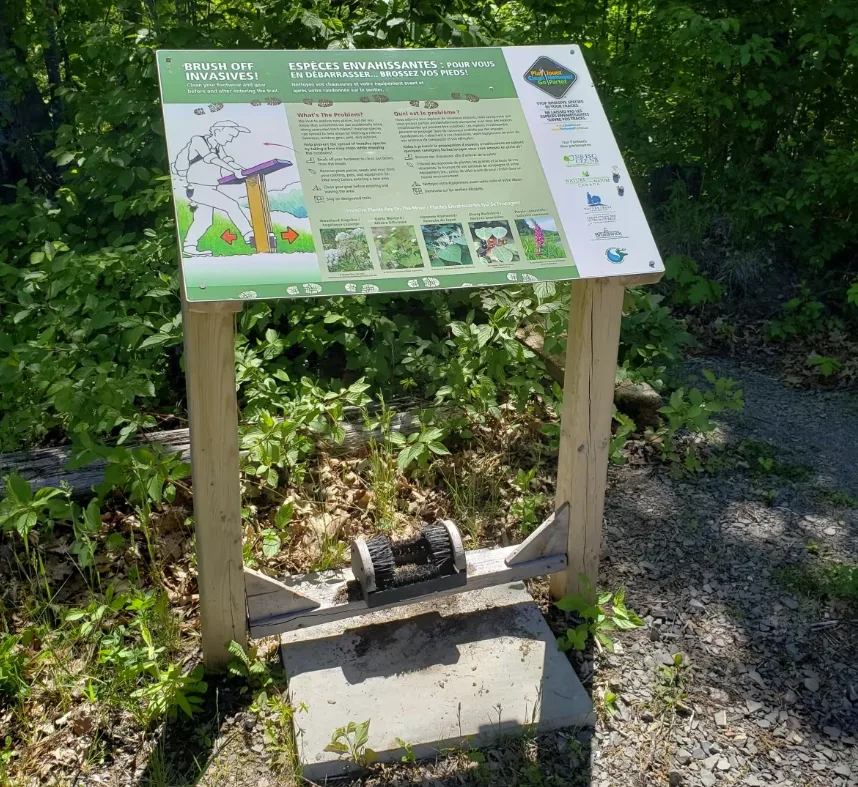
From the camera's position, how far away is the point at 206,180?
2.03 m

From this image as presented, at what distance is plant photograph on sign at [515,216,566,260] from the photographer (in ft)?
7.25

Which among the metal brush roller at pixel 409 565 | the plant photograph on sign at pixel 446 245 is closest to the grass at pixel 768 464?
the metal brush roller at pixel 409 565

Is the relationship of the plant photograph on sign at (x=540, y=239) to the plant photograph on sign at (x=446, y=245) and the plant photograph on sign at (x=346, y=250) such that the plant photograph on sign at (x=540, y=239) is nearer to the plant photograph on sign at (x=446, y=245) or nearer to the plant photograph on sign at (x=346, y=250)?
the plant photograph on sign at (x=446, y=245)

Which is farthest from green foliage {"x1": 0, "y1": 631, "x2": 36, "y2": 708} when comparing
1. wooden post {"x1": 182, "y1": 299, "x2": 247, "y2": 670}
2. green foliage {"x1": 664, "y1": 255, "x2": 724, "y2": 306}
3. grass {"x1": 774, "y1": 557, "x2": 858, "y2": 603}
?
green foliage {"x1": 664, "y1": 255, "x2": 724, "y2": 306}

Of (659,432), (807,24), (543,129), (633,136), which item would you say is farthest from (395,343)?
(807,24)

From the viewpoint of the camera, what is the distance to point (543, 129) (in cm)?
238

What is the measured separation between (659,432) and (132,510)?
2.41 m

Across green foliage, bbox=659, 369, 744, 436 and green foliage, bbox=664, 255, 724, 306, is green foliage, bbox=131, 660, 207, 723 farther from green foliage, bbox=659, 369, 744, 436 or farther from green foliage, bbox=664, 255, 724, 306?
green foliage, bbox=664, 255, 724, 306

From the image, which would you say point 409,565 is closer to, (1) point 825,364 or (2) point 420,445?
(2) point 420,445

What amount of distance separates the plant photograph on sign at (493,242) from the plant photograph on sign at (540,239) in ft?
0.12

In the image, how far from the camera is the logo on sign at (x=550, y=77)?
2443 mm

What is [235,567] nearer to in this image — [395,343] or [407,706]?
[407,706]

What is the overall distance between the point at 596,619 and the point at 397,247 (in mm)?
1475

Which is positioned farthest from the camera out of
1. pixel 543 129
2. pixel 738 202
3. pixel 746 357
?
pixel 738 202
